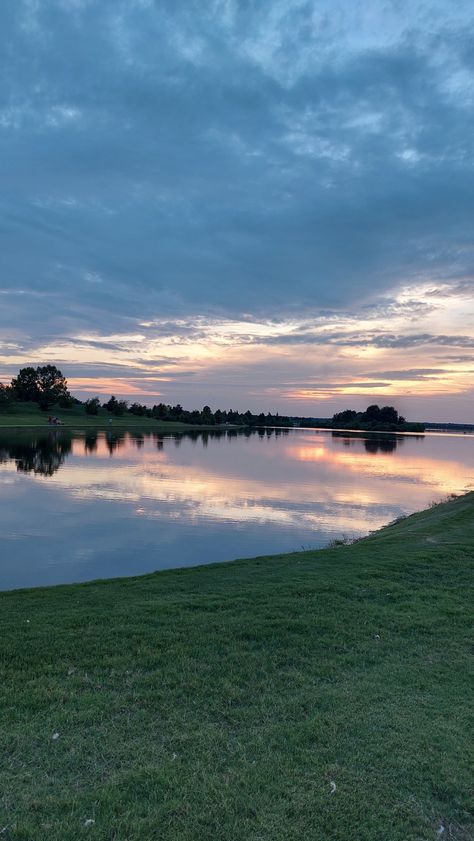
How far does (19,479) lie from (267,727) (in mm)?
28406

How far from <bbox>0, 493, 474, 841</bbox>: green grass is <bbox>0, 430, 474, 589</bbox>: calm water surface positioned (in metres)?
6.44

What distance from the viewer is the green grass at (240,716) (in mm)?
3398

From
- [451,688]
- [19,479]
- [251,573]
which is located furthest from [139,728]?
[19,479]

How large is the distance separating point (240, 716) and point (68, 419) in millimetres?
131480

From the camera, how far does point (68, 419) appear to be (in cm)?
12888

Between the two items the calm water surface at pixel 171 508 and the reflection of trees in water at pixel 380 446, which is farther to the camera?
the reflection of trees in water at pixel 380 446

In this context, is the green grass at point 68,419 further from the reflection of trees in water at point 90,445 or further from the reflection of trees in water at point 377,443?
the reflection of trees in water at point 377,443

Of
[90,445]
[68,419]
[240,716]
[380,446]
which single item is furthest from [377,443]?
[240,716]

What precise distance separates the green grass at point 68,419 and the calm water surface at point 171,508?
61.0 meters

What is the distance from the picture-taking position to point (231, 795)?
3545mm

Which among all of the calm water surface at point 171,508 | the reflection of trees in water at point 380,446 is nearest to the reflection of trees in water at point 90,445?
the calm water surface at point 171,508

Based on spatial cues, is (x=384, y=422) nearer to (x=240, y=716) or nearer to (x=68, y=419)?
(x=68, y=419)

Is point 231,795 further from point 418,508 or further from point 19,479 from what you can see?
point 19,479

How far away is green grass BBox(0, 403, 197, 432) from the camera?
10188 cm
